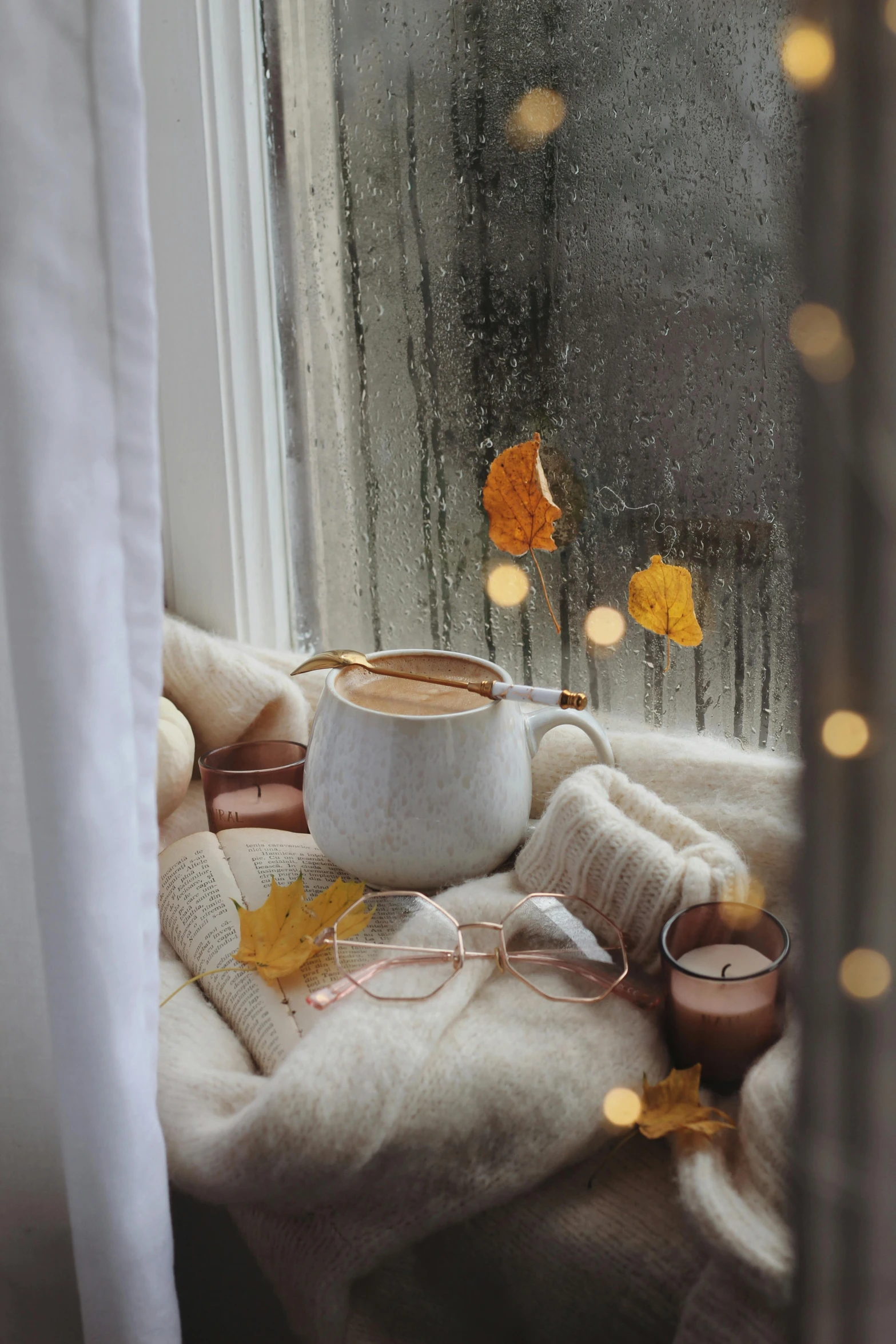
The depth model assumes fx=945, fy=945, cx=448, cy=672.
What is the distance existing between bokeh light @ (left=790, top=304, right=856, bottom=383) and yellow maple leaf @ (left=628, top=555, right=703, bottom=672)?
0.48 m

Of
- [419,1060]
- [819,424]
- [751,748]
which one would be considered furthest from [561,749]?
[819,424]

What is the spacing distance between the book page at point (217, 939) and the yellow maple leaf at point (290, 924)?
0.03 feet

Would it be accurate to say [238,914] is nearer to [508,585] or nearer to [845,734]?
[508,585]

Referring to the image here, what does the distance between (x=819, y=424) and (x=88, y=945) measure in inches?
12.7

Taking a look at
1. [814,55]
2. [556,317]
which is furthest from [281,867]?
[814,55]

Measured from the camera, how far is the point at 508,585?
2.41 feet

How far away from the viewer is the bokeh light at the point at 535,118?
2.08 ft

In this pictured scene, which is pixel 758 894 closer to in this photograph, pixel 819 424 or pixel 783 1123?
pixel 783 1123

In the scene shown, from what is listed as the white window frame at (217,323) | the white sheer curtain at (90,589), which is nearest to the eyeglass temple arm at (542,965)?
the white sheer curtain at (90,589)

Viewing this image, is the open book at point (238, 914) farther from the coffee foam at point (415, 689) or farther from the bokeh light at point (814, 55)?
the bokeh light at point (814, 55)

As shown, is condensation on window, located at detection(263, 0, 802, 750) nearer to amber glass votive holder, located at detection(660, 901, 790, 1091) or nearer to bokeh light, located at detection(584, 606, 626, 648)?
bokeh light, located at detection(584, 606, 626, 648)

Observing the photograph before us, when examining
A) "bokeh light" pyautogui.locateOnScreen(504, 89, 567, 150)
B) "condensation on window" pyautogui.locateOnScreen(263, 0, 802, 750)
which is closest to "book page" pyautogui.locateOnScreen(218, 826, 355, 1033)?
"condensation on window" pyautogui.locateOnScreen(263, 0, 802, 750)

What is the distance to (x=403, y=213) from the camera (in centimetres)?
74

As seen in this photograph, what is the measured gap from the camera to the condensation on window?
0.58m
